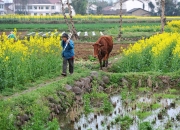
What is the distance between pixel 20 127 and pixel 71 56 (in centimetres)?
571

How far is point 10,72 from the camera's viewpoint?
44.8ft

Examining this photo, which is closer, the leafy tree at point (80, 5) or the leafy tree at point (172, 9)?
→ the leafy tree at point (172, 9)

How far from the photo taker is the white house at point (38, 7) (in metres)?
102

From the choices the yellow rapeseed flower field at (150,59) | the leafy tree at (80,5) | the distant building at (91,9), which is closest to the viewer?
the yellow rapeseed flower field at (150,59)

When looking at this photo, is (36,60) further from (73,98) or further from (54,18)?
(54,18)

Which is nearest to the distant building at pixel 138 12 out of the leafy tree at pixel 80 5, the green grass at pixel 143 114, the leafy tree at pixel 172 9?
the leafy tree at pixel 172 9

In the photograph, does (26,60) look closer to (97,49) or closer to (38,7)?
(97,49)

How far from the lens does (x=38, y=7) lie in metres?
107

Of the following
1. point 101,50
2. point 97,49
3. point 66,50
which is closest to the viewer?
point 66,50

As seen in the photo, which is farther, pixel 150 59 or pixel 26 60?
pixel 150 59

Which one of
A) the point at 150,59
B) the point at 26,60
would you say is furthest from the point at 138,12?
the point at 26,60

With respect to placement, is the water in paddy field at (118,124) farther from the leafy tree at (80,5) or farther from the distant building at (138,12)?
the distant building at (138,12)

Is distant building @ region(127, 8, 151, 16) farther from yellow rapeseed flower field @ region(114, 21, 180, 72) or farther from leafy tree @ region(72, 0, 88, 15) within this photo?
yellow rapeseed flower field @ region(114, 21, 180, 72)

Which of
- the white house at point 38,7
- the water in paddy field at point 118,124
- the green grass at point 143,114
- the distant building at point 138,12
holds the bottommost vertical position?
the water in paddy field at point 118,124
